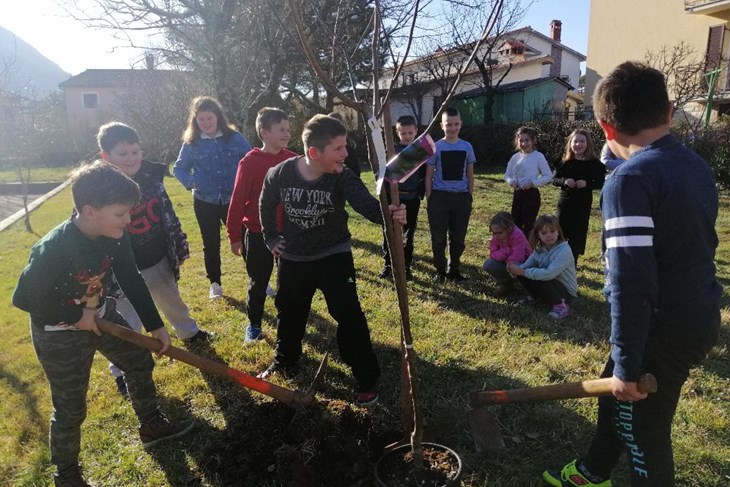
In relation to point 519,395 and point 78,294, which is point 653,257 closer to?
point 519,395

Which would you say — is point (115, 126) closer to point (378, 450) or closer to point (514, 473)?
point (378, 450)

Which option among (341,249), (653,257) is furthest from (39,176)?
(653,257)

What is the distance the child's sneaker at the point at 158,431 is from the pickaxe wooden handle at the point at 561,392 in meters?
1.75

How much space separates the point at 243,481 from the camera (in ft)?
8.53

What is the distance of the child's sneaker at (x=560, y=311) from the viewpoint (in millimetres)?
4473

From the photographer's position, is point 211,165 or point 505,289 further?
point 505,289

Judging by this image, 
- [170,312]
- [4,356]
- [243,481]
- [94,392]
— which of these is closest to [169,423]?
[243,481]

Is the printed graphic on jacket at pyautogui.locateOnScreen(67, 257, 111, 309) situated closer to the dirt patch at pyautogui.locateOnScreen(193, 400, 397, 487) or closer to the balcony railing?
the dirt patch at pyautogui.locateOnScreen(193, 400, 397, 487)

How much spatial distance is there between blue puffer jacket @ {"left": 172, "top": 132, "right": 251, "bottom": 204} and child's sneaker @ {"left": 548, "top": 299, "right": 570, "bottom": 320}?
3.21 meters

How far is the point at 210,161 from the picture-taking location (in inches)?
189

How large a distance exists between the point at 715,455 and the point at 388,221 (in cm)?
215

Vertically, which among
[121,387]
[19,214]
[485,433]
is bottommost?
[121,387]

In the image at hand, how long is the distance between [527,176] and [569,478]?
3.79 m

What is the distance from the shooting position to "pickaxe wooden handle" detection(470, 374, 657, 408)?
1743mm
